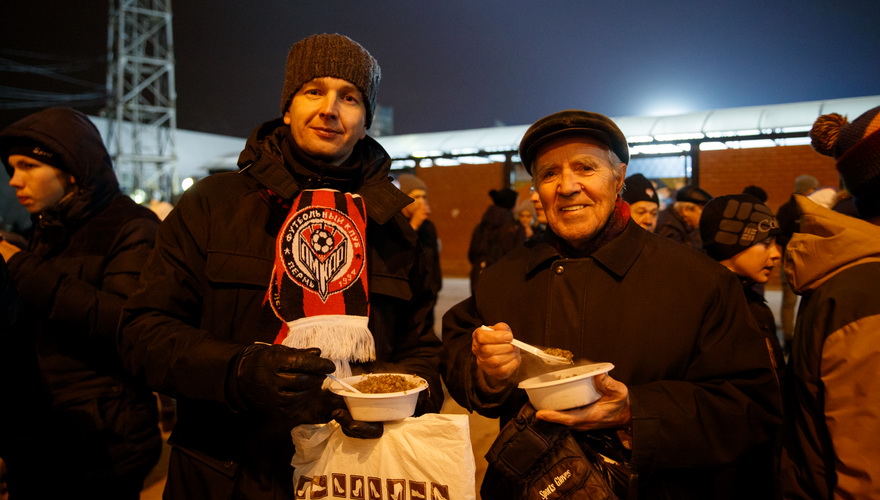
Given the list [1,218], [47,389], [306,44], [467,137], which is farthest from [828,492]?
[1,218]

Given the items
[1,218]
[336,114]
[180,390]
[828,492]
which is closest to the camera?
[180,390]

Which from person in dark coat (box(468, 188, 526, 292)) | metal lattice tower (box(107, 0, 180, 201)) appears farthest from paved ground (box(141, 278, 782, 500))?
metal lattice tower (box(107, 0, 180, 201))

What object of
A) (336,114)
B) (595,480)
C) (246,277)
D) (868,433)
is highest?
(336,114)

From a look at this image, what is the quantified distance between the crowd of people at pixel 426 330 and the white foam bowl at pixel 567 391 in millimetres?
37

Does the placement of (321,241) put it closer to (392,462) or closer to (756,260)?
(392,462)

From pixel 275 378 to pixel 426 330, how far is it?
0.80 metres

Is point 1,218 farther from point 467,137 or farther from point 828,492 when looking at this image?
point 828,492

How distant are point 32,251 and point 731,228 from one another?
3.48m

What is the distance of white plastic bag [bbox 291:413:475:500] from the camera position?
5.15ft

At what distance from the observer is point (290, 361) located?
1.48m

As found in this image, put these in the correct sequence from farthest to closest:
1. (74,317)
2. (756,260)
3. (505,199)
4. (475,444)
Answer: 1. (505,199)
2. (475,444)
3. (756,260)
4. (74,317)

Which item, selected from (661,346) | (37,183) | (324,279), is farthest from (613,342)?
(37,183)

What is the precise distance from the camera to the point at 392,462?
1602 mm

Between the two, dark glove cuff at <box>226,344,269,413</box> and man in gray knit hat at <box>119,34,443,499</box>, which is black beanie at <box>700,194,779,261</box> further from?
dark glove cuff at <box>226,344,269,413</box>
